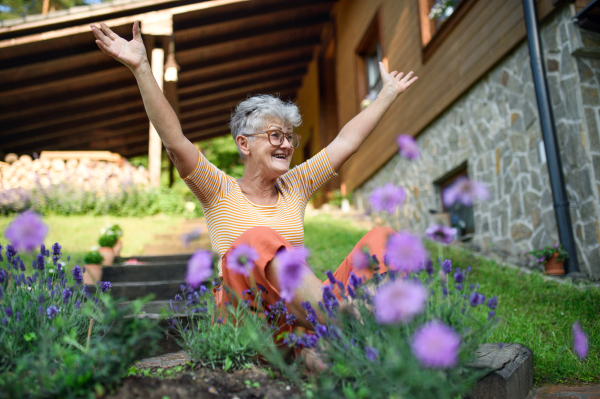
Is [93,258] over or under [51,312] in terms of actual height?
over

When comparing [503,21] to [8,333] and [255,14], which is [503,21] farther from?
[255,14]

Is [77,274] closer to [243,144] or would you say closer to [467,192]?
[243,144]

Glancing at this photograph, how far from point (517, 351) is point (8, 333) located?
61.8 inches

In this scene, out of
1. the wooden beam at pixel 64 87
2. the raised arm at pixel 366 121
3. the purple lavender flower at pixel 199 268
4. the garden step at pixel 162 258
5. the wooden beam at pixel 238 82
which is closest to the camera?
the purple lavender flower at pixel 199 268

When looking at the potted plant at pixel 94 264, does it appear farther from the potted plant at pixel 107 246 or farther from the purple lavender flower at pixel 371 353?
the purple lavender flower at pixel 371 353

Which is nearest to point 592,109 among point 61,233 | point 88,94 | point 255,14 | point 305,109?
point 61,233

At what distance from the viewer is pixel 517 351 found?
4.88 feet

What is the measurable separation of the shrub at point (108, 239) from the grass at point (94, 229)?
13.4 inches

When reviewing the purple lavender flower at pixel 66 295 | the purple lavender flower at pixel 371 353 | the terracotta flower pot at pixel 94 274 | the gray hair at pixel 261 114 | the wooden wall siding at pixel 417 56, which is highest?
the wooden wall siding at pixel 417 56

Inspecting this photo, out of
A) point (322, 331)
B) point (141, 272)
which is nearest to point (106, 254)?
point (141, 272)

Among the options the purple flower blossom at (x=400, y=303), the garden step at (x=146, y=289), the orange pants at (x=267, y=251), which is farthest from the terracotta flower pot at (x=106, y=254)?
the purple flower blossom at (x=400, y=303)

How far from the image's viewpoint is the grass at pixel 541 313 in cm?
162

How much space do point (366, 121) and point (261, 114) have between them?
49 cm

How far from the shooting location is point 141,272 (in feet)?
12.1
